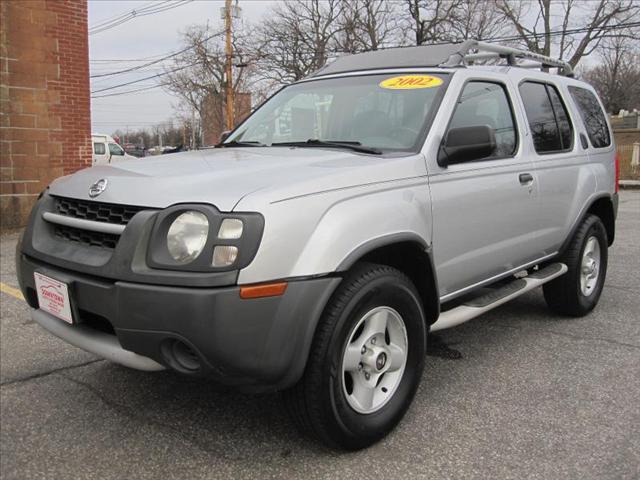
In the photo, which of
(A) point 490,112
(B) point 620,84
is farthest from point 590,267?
(B) point 620,84

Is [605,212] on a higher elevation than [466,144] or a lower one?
lower

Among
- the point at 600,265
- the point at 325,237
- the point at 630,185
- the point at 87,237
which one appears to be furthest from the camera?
the point at 630,185

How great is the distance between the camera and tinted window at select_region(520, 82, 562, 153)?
4.17 metres

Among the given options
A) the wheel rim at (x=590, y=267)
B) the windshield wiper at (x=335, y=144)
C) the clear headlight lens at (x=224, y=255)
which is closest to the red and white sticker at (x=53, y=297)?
the clear headlight lens at (x=224, y=255)

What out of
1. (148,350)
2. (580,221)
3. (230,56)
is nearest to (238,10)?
(230,56)

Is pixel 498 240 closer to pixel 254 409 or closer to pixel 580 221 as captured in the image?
pixel 580 221

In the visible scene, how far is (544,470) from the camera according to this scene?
257cm

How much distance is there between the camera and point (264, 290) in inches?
88.0

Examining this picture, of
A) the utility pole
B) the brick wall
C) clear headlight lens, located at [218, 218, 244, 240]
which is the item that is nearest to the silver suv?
clear headlight lens, located at [218, 218, 244, 240]

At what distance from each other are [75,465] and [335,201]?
1.66 m

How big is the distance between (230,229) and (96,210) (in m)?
0.79

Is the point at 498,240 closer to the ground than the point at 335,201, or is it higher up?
closer to the ground

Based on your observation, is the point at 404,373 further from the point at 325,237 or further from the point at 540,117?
the point at 540,117

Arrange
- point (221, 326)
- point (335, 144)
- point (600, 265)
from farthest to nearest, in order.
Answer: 1. point (600, 265)
2. point (335, 144)
3. point (221, 326)
